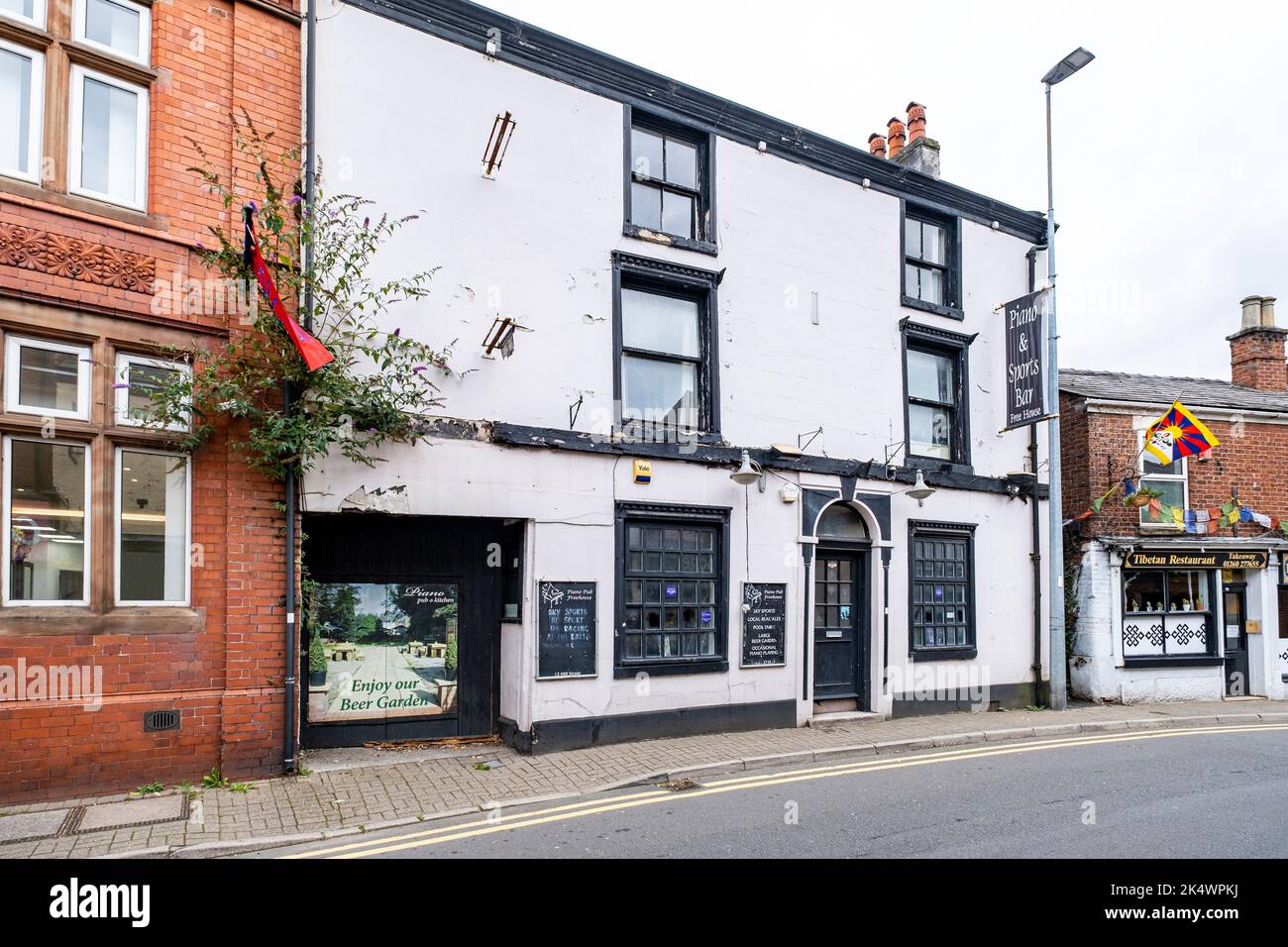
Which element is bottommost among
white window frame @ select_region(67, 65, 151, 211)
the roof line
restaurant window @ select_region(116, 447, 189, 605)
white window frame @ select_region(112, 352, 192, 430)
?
restaurant window @ select_region(116, 447, 189, 605)

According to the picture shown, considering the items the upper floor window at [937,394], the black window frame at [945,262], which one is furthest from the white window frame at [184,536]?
the black window frame at [945,262]

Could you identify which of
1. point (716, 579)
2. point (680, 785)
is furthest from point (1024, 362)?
point (680, 785)

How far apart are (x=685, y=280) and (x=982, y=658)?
7643mm

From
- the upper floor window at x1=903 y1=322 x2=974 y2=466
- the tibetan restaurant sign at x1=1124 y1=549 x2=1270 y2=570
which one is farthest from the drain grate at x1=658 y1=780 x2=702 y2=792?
A: the tibetan restaurant sign at x1=1124 y1=549 x2=1270 y2=570

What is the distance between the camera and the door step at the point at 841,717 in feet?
37.6

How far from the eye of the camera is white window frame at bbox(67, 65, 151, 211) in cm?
768

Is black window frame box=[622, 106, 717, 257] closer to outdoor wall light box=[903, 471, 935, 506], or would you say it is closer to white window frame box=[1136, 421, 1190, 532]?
outdoor wall light box=[903, 471, 935, 506]

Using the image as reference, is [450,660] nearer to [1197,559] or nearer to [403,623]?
[403,623]

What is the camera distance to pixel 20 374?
7.35 m

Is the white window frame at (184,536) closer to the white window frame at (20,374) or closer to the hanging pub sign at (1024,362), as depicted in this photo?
the white window frame at (20,374)

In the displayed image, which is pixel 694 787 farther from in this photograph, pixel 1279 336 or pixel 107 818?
pixel 1279 336

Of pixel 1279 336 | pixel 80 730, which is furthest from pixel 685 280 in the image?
pixel 1279 336

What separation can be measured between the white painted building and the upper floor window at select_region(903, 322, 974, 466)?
49 mm

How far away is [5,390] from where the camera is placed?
726cm
